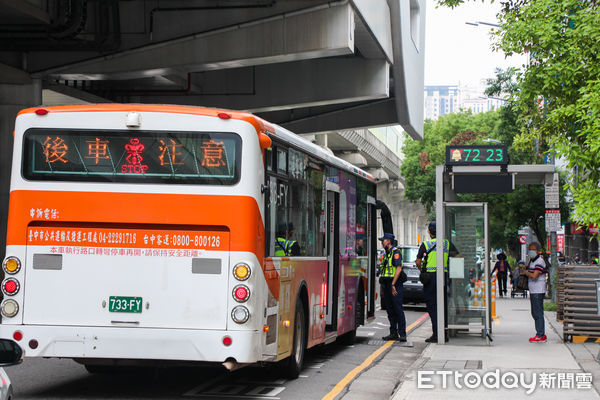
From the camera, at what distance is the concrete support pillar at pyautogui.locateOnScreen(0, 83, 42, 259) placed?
2383cm

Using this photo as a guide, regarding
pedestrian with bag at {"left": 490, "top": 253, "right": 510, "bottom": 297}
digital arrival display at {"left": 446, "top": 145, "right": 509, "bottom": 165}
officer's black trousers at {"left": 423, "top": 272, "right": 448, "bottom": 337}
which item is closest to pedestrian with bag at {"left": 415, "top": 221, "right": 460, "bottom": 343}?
officer's black trousers at {"left": 423, "top": 272, "right": 448, "bottom": 337}

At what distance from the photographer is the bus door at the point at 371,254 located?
696 inches

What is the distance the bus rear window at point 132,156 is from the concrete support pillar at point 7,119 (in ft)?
47.6

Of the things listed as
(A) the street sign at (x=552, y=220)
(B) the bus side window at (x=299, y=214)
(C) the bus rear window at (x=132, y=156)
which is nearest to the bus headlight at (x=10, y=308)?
(C) the bus rear window at (x=132, y=156)

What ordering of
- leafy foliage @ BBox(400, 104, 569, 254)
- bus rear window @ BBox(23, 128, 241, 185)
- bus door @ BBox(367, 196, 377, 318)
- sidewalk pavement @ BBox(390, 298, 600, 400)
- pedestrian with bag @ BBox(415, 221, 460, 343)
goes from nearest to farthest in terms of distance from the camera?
1. bus rear window @ BBox(23, 128, 241, 185)
2. sidewalk pavement @ BBox(390, 298, 600, 400)
3. pedestrian with bag @ BBox(415, 221, 460, 343)
4. bus door @ BBox(367, 196, 377, 318)
5. leafy foliage @ BBox(400, 104, 569, 254)

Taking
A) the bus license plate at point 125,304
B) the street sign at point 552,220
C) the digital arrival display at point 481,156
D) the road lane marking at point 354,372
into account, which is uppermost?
the digital arrival display at point 481,156

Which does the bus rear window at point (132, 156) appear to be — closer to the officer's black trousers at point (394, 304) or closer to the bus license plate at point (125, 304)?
the bus license plate at point (125, 304)

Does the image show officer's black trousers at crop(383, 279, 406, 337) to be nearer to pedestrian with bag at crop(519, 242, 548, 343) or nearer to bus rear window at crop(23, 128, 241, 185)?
pedestrian with bag at crop(519, 242, 548, 343)

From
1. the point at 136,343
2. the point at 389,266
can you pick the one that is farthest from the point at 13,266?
the point at 389,266

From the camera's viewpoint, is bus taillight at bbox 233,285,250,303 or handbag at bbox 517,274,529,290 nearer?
bus taillight at bbox 233,285,250,303

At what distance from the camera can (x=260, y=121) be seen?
10000mm

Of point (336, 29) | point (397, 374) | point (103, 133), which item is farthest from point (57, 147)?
point (336, 29)

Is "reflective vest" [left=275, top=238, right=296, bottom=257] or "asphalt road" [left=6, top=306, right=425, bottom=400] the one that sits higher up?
"reflective vest" [left=275, top=238, right=296, bottom=257]

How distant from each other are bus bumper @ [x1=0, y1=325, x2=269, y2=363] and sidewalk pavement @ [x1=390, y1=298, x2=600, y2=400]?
188 centimetres
